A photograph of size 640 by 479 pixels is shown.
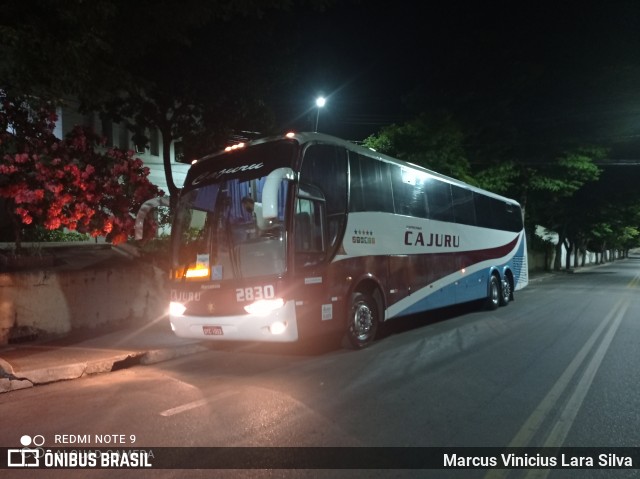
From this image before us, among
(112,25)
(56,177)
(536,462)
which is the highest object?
(112,25)

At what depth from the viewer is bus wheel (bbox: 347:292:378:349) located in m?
8.70

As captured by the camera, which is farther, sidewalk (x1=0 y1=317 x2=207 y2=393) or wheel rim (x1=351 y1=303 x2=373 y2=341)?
wheel rim (x1=351 y1=303 x2=373 y2=341)

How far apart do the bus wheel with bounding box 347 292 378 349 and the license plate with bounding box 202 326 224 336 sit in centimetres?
216

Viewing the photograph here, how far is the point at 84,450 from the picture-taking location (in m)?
4.45

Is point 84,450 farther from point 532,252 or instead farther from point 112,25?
point 532,252

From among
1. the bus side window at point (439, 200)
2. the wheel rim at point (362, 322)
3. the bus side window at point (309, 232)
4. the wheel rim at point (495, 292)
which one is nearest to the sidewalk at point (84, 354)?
the wheel rim at point (362, 322)

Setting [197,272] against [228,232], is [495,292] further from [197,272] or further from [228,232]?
[197,272]

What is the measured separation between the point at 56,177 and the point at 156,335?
3618mm

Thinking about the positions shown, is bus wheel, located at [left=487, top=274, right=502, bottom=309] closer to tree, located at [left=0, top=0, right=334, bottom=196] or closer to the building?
tree, located at [left=0, top=0, right=334, bottom=196]

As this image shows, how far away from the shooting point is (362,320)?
8969mm

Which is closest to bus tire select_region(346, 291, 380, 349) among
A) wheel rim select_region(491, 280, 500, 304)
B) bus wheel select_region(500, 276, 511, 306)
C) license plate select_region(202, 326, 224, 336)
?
license plate select_region(202, 326, 224, 336)

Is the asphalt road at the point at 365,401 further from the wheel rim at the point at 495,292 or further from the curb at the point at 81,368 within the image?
the wheel rim at the point at 495,292

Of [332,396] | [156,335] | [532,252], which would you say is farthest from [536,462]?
[532,252]

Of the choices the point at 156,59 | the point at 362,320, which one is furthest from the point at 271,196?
the point at 156,59
